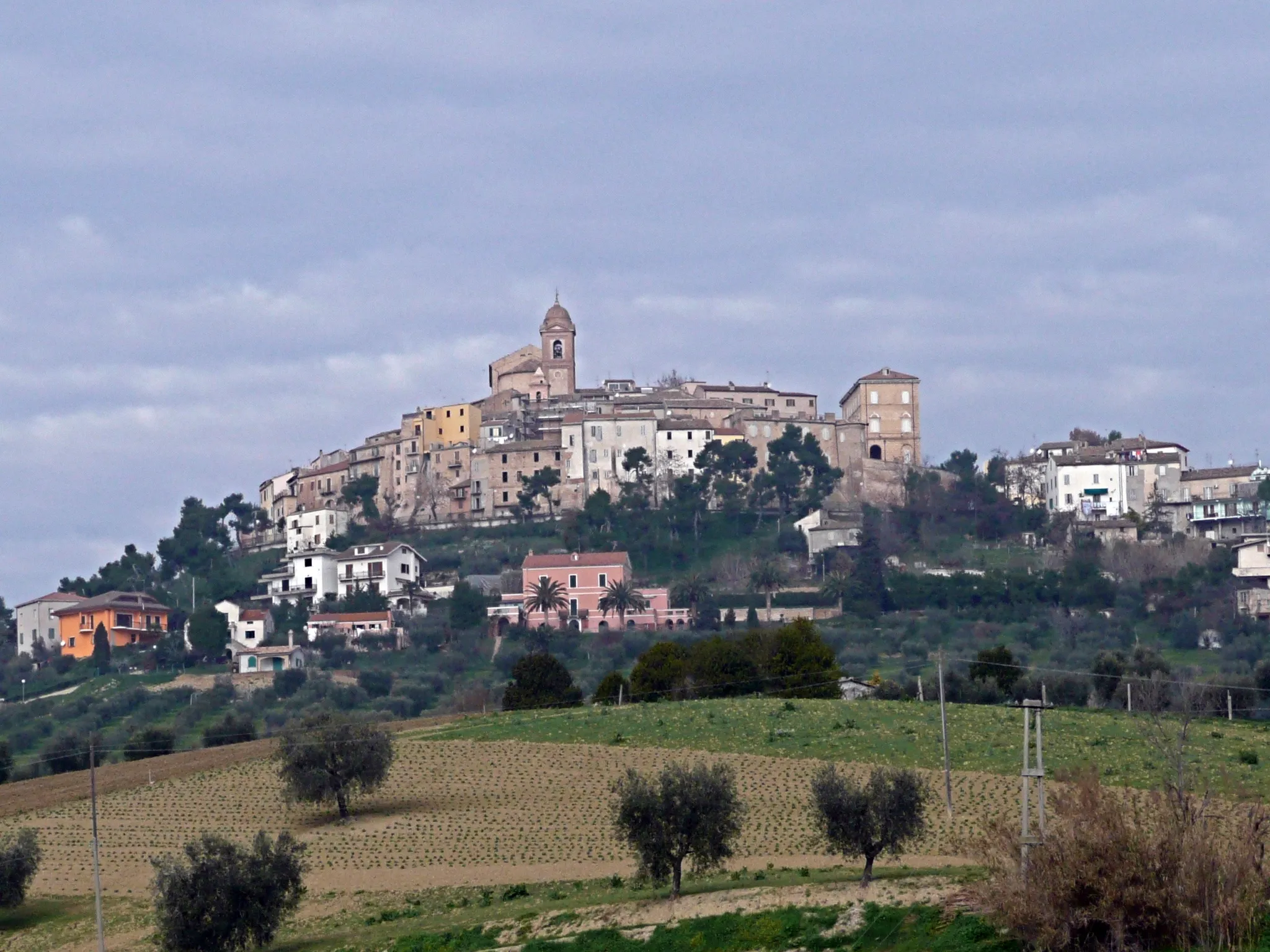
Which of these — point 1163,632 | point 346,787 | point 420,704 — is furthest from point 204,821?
point 1163,632

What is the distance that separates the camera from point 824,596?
11112 centimetres

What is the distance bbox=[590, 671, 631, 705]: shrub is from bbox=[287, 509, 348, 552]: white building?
62.3 m

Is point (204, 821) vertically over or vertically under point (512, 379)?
under

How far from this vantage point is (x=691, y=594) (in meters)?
110

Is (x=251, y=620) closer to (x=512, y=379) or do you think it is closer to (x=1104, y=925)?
(x=512, y=379)

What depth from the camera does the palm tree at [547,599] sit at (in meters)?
112

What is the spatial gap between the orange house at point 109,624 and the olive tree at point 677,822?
83.1m

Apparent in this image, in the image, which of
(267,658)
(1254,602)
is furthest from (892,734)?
(267,658)

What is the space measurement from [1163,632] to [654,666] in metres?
37.2

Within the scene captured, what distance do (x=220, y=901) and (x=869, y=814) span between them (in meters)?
11.8

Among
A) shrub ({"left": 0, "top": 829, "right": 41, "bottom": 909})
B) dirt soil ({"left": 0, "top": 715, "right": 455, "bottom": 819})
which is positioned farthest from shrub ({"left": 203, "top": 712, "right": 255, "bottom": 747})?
shrub ({"left": 0, "top": 829, "right": 41, "bottom": 909})

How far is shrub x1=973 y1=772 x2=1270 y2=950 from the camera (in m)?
26.6

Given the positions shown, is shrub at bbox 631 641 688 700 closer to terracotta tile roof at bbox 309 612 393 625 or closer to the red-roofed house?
the red-roofed house

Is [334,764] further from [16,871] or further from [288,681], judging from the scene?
[288,681]
